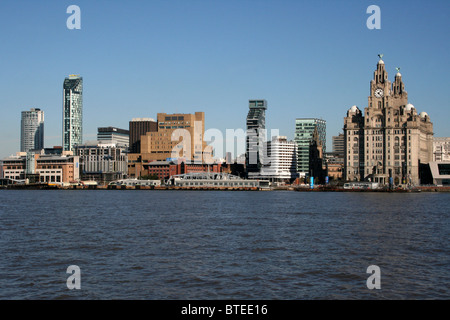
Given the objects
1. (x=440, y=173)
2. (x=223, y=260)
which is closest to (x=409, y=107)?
(x=440, y=173)

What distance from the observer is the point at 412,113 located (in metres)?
192

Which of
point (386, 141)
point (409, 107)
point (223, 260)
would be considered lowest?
point (223, 260)

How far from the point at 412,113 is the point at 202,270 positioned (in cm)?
17772

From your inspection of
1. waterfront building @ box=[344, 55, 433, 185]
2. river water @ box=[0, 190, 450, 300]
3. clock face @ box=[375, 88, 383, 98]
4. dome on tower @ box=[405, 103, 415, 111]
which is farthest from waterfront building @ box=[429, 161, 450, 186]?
river water @ box=[0, 190, 450, 300]

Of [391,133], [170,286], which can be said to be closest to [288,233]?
[170,286]

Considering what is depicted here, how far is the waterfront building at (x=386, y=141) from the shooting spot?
188 meters

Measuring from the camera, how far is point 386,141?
19112 cm

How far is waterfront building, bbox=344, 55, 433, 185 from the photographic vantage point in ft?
618

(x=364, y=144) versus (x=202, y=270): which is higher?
(x=364, y=144)

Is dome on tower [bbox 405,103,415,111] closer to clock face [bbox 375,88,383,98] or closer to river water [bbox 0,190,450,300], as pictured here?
clock face [bbox 375,88,383,98]

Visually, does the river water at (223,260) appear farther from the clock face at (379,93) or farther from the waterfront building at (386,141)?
the clock face at (379,93)

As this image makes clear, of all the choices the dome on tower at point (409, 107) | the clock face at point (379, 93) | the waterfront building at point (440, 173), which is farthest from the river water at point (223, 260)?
the dome on tower at point (409, 107)

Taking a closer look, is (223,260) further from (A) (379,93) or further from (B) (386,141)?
(A) (379,93)
